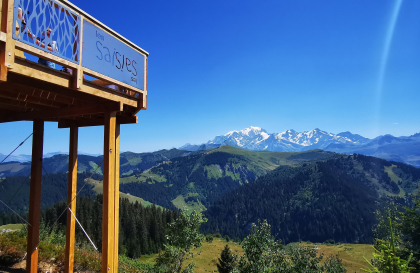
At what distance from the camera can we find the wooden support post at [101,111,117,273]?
726 centimetres

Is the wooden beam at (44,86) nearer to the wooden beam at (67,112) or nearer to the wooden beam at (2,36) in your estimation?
the wooden beam at (67,112)

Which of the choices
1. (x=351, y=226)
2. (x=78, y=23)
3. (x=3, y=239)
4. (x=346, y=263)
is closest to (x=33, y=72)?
(x=78, y=23)

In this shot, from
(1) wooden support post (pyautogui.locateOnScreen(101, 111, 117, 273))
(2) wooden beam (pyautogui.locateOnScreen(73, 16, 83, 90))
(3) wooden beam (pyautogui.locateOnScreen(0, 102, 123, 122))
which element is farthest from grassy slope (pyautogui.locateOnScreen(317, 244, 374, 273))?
(2) wooden beam (pyautogui.locateOnScreen(73, 16, 83, 90))

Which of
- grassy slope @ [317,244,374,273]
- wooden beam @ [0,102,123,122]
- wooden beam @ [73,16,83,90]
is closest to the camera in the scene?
wooden beam @ [73,16,83,90]

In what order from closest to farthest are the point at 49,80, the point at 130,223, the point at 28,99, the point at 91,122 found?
the point at 49,80, the point at 28,99, the point at 91,122, the point at 130,223

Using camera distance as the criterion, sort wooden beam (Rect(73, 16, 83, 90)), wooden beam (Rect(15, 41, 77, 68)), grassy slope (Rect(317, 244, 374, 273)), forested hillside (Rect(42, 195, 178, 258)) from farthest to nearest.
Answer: grassy slope (Rect(317, 244, 374, 273)), forested hillside (Rect(42, 195, 178, 258)), wooden beam (Rect(73, 16, 83, 90)), wooden beam (Rect(15, 41, 77, 68))

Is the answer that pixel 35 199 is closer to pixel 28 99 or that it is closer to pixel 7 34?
pixel 28 99

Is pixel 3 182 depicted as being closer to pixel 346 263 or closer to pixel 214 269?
pixel 214 269

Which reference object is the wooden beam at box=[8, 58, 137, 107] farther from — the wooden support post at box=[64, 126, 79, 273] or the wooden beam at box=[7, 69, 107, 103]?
the wooden support post at box=[64, 126, 79, 273]

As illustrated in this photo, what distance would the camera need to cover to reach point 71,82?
620 cm

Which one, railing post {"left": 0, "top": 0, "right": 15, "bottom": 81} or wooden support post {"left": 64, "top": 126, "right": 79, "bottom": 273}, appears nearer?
railing post {"left": 0, "top": 0, "right": 15, "bottom": 81}

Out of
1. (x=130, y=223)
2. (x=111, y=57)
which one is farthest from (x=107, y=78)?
(x=130, y=223)

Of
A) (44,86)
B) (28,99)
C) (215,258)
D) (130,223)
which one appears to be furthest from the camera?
(130,223)

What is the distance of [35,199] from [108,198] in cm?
497
